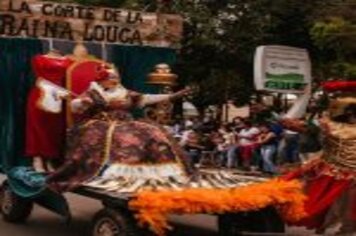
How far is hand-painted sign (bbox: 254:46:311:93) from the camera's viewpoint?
1819 centimetres

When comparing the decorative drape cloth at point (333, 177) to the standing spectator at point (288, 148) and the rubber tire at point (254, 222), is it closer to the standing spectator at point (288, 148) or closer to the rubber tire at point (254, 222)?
the rubber tire at point (254, 222)

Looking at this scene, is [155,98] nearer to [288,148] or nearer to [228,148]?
[288,148]

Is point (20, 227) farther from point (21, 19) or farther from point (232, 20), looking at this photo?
point (232, 20)

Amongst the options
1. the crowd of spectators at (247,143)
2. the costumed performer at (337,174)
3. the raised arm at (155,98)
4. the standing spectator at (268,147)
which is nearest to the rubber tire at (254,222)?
the costumed performer at (337,174)

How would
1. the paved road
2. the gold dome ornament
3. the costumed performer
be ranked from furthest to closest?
the gold dome ornament
the paved road
the costumed performer

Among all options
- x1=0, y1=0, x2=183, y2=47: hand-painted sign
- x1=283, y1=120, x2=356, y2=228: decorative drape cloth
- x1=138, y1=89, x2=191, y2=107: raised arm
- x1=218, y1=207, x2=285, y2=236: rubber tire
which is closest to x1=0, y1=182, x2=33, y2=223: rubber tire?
x1=138, y1=89, x2=191, y2=107: raised arm

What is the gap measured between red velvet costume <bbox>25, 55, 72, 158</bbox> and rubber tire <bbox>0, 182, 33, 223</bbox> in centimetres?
47

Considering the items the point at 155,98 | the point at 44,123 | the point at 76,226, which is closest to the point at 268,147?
the point at 155,98

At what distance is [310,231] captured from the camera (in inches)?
390

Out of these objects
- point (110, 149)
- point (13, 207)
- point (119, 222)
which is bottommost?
point (13, 207)

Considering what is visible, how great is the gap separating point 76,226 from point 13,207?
70 centimetres

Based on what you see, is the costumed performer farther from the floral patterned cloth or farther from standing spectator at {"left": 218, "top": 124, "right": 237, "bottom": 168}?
standing spectator at {"left": 218, "top": 124, "right": 237, "bottom": 168}

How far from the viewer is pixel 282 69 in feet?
→ 61.2

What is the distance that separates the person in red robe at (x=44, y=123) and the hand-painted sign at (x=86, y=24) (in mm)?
367
